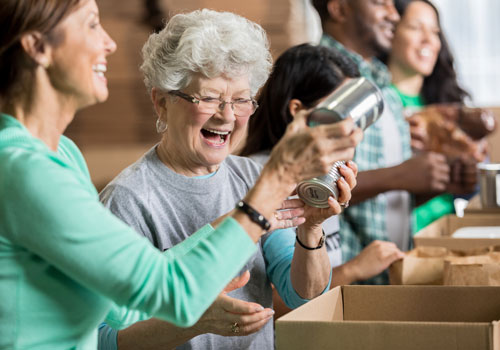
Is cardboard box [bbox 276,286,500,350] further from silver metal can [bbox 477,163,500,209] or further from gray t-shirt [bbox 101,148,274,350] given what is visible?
silver metal can [bbox 477,163,500,209]

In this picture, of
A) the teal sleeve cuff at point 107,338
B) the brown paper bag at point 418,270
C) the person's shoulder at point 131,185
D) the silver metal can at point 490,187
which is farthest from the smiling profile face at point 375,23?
the teal sleeve cuff at point 107,338

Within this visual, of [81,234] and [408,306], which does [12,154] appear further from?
[408,306]

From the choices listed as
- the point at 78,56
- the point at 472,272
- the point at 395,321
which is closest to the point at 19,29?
the point at 78,56

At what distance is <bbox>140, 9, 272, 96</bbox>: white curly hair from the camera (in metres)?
1.43

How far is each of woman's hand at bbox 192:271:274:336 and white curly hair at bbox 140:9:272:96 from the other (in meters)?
0.47

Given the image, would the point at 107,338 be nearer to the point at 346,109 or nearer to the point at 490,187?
the point at 346,109

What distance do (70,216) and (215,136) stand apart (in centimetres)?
64

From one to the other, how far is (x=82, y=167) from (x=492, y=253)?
40.0 inches

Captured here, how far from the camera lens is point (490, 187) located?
2.59 metres

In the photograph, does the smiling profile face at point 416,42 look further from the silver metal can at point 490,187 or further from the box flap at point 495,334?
the box flap at point 495,334

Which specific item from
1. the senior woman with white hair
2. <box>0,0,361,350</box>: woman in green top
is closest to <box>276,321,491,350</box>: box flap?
<box>0,0,361,350</box>: woman in green top

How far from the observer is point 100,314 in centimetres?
102

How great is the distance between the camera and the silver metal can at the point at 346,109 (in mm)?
1073

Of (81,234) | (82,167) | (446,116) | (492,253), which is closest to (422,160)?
(446,116)
